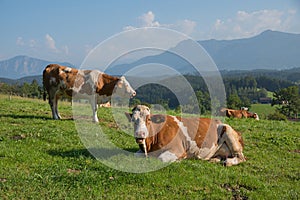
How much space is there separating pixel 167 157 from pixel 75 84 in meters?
9.83

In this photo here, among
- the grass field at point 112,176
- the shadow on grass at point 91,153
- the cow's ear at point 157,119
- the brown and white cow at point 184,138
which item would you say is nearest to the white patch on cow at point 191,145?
the brown and white cow at point 184,138

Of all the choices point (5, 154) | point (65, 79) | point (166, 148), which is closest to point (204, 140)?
point (166, 148)

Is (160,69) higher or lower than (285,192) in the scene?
higher

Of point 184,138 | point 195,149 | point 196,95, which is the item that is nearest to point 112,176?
point 184,138

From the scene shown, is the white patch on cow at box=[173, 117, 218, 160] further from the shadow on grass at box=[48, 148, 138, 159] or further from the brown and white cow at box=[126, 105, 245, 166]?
the shadow on grass at box=[48, 148, 138, 159]

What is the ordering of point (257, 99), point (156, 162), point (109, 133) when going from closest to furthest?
point (156, 162) < point (109, 133) < point (257, 99)

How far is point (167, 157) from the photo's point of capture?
10.2m

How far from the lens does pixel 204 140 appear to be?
446 inches

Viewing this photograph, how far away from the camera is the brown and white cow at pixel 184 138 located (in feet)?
33.0

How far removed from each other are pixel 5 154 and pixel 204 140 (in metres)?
6.81

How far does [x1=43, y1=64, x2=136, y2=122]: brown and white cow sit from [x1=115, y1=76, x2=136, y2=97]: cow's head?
668 mm

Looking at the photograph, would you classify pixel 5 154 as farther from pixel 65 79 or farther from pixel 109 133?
pixel 65 79

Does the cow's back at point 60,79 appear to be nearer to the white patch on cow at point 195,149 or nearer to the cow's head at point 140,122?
the white patch on cow at point 195,149

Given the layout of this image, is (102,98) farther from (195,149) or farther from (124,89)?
(195,149)
